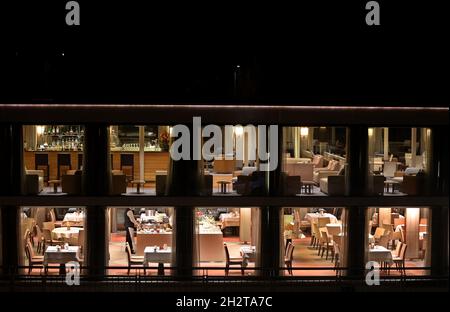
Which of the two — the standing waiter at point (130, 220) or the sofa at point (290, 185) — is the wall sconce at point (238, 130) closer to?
the sofa at point (290, 185)

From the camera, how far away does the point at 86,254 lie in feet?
82.2

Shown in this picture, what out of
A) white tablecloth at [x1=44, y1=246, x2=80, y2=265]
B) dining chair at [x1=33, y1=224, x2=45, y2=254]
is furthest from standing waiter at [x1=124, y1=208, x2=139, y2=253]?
dining chair at [x1=33, y1=224, x2=45, y2=254]

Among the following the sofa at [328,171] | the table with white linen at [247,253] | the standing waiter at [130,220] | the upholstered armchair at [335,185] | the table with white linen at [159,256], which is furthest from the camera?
the standing waiter at [130,220]

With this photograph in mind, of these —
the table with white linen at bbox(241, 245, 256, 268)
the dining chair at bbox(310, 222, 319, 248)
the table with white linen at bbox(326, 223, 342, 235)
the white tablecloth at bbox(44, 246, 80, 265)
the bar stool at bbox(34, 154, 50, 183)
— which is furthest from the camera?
the dining chair at bbox(310, 222, 319, 248)

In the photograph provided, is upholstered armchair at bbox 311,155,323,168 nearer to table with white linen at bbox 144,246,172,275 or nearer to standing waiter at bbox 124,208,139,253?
table with white linen at bbox 144,246,172,275

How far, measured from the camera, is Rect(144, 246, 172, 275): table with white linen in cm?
2480

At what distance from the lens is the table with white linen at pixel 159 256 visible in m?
24.8

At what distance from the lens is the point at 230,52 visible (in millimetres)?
26109

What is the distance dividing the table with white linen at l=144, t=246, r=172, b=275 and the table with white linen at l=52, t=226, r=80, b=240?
2.24 meters

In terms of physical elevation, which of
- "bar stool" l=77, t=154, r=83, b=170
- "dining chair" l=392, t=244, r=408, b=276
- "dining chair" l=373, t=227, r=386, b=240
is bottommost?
"dining chair" l=392, t=244, r=408, b=276

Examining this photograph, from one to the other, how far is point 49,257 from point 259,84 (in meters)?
7.92

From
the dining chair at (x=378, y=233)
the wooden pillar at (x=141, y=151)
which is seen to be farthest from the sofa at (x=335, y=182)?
the wooden pillar at (x=141, y=151)

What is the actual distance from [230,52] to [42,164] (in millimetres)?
6603

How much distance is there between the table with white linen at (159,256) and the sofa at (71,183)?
2746 millimetres
